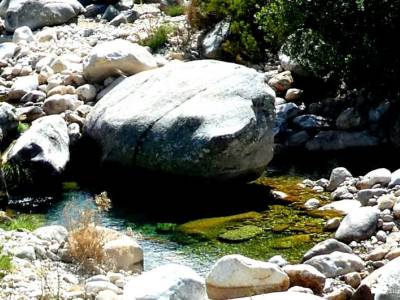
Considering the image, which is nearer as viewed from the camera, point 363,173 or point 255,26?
point 363,173

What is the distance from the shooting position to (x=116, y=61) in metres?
16.5

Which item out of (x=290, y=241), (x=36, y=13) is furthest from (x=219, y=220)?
(x=36, y=13)

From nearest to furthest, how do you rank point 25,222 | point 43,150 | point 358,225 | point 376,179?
A: point 358,225 < point 25,222 < point 376,179 < point 43,150

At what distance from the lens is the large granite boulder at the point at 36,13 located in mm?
23000

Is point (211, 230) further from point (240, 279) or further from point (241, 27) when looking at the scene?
point (241, 27)


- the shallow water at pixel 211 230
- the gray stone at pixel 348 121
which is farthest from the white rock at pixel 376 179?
the gray stone at pixel 348 121

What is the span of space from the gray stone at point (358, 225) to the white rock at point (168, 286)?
350 centimetres

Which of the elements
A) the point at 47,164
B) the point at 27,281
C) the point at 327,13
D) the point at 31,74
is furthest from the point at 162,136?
the point at 31,74

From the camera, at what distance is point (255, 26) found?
723 inches

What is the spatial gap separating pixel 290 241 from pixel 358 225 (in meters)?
0.83

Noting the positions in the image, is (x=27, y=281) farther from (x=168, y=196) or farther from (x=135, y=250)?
(x=168, y=196)

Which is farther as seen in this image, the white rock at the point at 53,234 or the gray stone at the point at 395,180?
the gray stone at the point at 395,180

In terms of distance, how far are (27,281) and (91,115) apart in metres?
6.74

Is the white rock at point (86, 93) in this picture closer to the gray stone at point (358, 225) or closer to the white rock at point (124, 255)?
the gray stone at point (358, 225)
